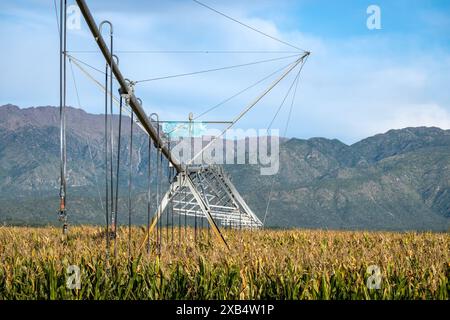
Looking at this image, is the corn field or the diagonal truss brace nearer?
the corn field

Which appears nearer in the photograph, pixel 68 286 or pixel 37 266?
pixel 68 286

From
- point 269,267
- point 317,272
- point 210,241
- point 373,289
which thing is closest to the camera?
point 373,289

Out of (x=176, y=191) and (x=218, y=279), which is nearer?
(x=218, y=279)

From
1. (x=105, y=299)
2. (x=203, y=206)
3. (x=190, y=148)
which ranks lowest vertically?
(x=105, y=299)

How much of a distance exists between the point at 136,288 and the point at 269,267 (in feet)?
12.3

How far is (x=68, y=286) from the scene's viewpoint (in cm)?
1753

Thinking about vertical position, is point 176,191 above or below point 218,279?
above

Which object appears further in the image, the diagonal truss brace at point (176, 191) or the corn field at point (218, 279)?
the diagonal truss brace at point (176, 191)

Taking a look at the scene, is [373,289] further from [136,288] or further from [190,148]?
[190,148]

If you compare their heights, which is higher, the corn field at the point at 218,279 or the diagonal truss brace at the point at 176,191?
the diagonal truss brace at the point at 176,191

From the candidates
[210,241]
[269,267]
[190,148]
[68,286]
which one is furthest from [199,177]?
[68,286]

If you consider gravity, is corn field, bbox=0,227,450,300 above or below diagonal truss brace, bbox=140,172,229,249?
below
